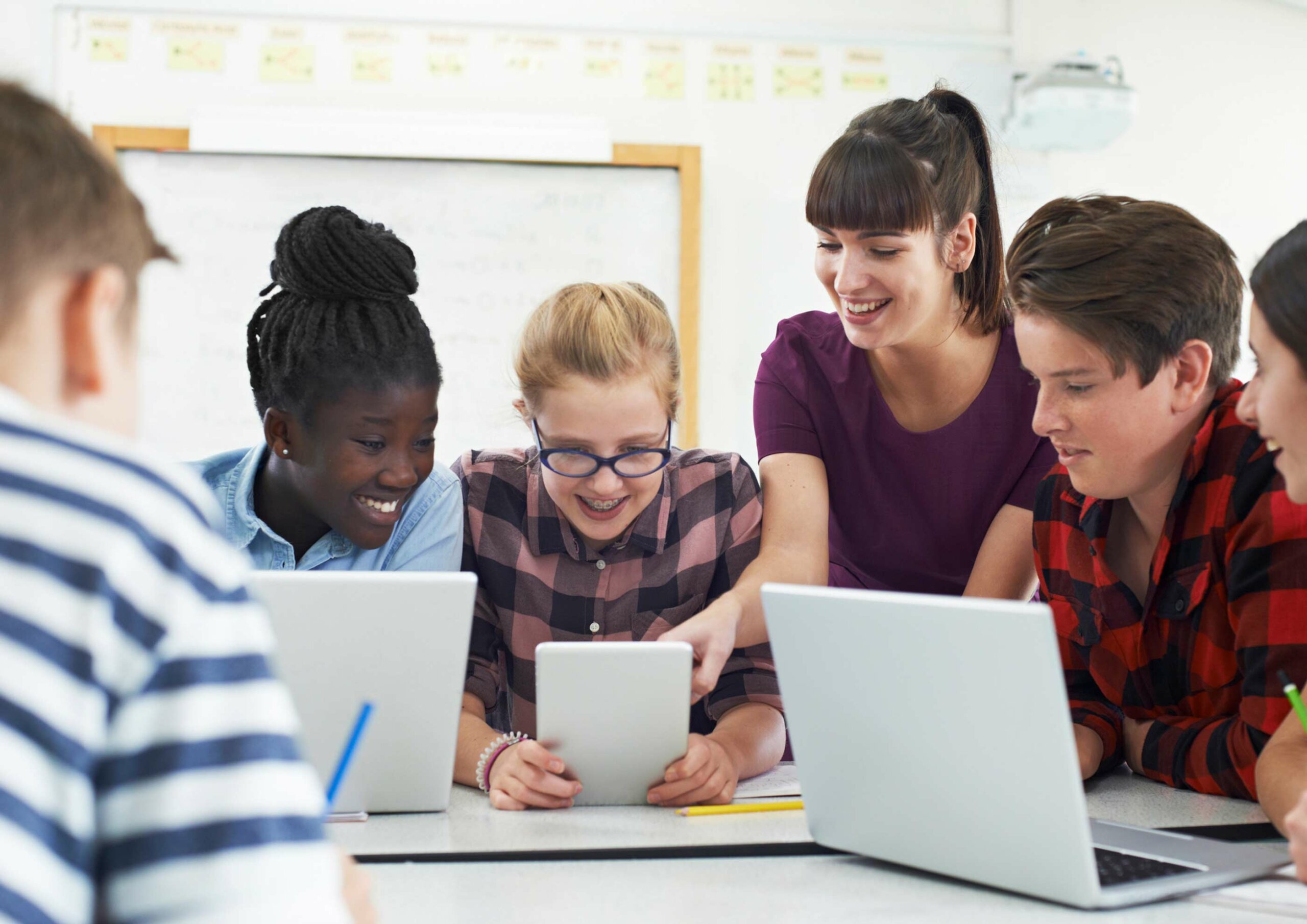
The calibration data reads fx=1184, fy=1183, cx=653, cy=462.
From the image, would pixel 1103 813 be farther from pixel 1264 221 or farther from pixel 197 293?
pixel 1264 221

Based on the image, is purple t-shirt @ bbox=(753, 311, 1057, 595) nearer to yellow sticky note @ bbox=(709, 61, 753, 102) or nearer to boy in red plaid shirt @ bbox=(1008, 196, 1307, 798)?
boy in red plaid shirt @ bbox=(1008, 196, 1307, 798)

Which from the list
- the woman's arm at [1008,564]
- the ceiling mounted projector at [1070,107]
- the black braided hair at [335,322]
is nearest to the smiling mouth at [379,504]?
the black braided hair at [335,322]

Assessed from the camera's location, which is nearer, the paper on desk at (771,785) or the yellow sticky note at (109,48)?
the paper on desk at (771,785)

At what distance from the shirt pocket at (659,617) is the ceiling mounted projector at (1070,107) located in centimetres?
203

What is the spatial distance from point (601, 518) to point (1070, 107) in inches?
82.8

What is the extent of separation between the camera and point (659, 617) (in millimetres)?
1614

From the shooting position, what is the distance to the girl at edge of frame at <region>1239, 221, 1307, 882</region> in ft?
3.54

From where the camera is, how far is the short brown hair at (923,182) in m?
1.62

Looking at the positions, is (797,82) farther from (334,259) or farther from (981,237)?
(334,259)

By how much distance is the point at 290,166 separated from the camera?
2.92 m

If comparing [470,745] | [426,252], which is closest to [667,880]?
[470,745]

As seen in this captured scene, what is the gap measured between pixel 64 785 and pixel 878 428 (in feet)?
4.83

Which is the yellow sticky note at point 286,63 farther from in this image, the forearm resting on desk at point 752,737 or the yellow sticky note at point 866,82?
the forearm resting on desk at point 752,737

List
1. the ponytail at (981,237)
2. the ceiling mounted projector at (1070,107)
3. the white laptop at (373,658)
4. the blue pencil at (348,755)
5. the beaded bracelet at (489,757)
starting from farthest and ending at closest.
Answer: the ceiling mounted projector at (1070,107) → the ponytail at (981,237) → the beaded bracelet at (489,757) → the white laptop at (373,658) → the blue pencil at (348,755)
